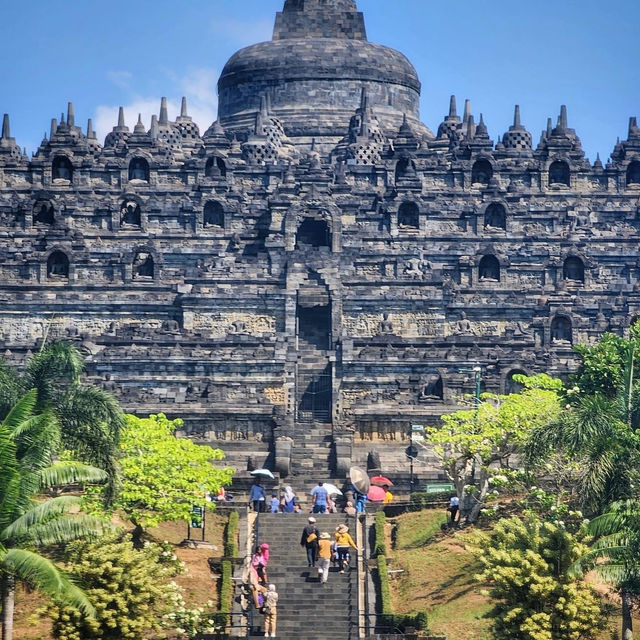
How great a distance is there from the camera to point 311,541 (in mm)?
58000

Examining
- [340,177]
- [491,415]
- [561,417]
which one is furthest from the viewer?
[340,177]

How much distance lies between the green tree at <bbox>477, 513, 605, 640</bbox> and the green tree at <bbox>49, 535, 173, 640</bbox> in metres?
10.1

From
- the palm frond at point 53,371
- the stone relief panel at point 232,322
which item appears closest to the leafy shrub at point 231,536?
the palm frond at point 53,371

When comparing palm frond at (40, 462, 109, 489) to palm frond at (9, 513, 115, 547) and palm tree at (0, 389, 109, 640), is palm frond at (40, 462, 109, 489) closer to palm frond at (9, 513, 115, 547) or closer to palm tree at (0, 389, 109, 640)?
palm tree at (0, 389, 109, 640)

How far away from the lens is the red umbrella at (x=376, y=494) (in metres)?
69.2

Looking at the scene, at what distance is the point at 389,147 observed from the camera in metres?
109

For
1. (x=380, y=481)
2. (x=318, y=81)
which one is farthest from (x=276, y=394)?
(x=318, y=81)

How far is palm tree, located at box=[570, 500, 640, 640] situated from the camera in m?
48.9

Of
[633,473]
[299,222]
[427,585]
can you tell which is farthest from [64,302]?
[633,473]

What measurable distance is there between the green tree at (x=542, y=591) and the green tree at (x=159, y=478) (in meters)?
12.7

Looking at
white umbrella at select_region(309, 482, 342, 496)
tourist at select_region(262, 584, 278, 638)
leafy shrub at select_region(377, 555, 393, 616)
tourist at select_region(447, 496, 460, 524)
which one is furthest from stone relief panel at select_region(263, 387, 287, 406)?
tourist at select_region(262, 584, 278, 638)

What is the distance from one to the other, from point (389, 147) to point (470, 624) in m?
57.3

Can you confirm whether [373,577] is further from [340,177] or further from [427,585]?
[340,177]

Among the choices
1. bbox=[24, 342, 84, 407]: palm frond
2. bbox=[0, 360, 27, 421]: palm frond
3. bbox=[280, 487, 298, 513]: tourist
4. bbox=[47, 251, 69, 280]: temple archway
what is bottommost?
bbox=[280, 487, 298, 513]: tourist
